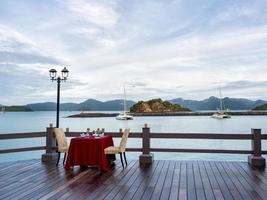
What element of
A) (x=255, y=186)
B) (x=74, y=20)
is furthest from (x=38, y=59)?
(x=255, y=186)

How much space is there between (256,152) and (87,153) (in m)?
3.84

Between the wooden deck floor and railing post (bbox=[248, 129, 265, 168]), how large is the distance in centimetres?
30

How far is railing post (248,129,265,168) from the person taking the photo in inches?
249

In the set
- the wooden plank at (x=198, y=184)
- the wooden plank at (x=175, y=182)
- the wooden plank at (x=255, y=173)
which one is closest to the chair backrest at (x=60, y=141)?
the wooden plank at (x=175, y=182)

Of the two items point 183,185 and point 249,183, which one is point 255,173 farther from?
point 183,185

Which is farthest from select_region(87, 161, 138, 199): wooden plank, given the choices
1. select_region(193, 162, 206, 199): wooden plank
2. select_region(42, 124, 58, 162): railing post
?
select_region(42, 124, 58, 162): railing post

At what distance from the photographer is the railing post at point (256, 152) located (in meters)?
6.32

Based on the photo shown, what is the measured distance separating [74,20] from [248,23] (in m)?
6.18

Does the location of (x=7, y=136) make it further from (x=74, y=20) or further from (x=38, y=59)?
(x=38, y=59)

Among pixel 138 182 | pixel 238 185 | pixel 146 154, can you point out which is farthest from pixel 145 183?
pixel 146 154

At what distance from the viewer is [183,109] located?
5575 cm

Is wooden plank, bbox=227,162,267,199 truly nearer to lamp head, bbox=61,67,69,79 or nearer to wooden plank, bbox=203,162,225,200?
wooden plank, bbox=203,162,225,200

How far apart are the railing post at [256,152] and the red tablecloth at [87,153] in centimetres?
328

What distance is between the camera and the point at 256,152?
6477 mm
